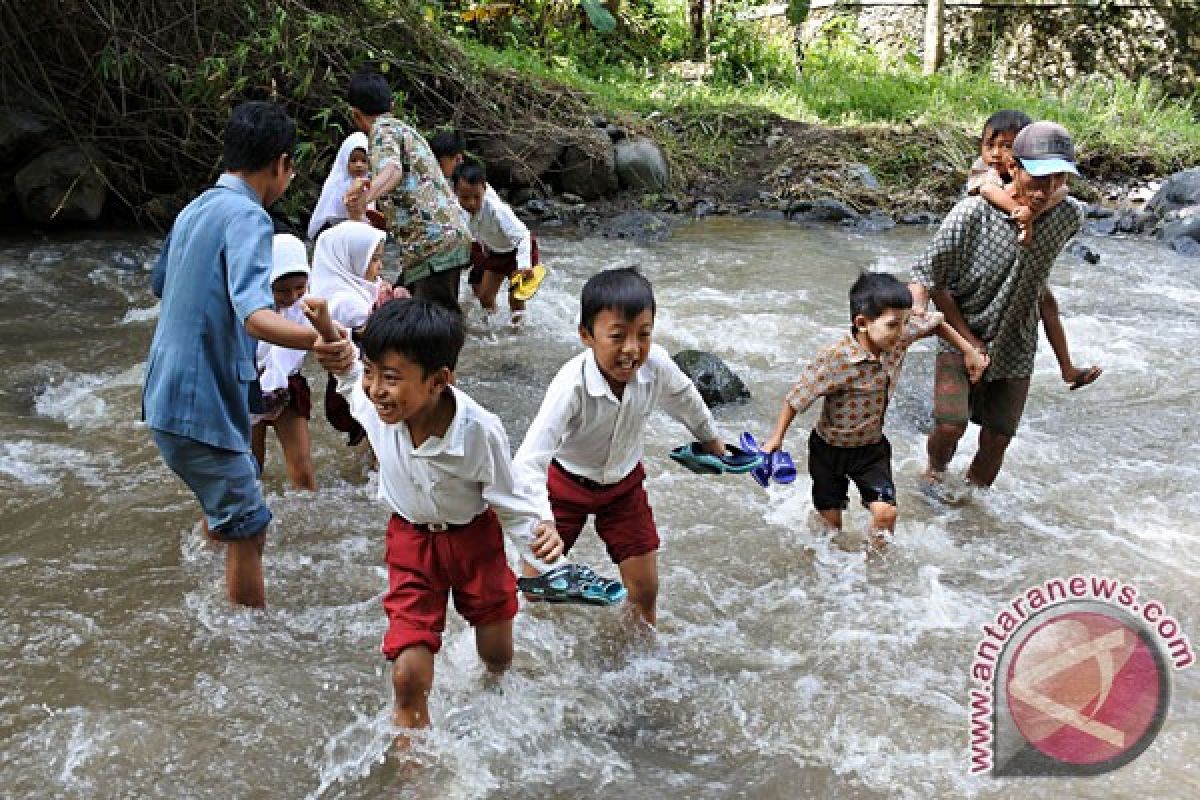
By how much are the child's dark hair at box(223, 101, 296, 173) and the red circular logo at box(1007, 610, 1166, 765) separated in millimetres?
2942

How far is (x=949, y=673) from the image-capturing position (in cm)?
370

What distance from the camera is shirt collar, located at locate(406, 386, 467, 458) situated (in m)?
2.93

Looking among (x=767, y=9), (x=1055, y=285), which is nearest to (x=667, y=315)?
(x=1055, y=285)

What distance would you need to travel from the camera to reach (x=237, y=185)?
3.39 m

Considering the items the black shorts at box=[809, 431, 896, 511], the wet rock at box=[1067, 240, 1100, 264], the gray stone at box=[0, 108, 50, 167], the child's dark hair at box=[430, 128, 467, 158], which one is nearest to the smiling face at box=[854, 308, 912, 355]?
the black shorts at box=[809, 431, 896, 511]

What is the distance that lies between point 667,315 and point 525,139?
3950 mm

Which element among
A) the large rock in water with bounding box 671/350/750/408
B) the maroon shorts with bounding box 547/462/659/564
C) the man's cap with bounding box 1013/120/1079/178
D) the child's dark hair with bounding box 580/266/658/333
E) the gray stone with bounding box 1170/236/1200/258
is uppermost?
the man's cap with bounding box 1013/120/1079/178

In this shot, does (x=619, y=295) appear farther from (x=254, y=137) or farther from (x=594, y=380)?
(x=254, y=137)

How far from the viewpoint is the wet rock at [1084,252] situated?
32.1ft

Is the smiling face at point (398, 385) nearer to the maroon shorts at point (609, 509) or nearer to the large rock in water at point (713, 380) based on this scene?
the maroon shorts at point (609, 509)

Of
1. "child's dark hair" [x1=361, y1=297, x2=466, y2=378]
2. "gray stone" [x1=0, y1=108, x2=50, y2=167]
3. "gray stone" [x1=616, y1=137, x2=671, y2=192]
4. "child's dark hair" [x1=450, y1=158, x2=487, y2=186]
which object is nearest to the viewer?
"child's dark hair" [x1=361, y1=297, x2=466, y2=378]

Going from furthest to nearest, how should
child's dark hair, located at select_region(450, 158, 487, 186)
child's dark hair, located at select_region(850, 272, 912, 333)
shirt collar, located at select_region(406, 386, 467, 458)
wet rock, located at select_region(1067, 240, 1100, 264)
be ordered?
wet rock, located at select_region(1067, 240, 1100, 264)
child's dark hair, located at select_region(450, 158, 487, 186)
child's dark hair, located at select_region(850, 272, 912, 333)
shirt collar, located at select_region(406, 386, 467, 458)

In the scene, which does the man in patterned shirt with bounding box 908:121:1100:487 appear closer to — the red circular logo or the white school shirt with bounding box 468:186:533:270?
the red circular logo

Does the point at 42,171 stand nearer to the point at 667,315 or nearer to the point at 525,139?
the point at 525,139
